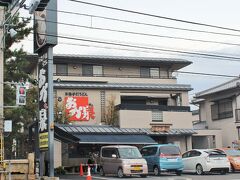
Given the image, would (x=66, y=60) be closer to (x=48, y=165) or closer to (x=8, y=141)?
(x=8, y=141)

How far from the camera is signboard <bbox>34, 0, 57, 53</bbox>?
23875 mm

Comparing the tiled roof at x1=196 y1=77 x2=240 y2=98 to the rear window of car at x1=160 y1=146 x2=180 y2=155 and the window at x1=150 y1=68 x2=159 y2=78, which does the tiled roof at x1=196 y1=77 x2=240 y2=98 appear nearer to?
the window at x1=150 y1=68 x2=159 y2=78

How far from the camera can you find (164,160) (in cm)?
2781

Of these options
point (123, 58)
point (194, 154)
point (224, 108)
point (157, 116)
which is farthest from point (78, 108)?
point (224, 108)

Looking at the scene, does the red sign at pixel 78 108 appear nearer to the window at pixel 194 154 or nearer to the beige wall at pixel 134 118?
the beige wall at pixel 134 118

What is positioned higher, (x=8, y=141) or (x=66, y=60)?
(x=66, y=60)

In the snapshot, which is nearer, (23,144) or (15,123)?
(15,123)

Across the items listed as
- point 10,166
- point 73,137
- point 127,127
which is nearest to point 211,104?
point 127,127

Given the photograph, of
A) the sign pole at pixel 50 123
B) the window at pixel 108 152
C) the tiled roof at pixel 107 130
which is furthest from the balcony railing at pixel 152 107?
the sign pole at pixel 50 123

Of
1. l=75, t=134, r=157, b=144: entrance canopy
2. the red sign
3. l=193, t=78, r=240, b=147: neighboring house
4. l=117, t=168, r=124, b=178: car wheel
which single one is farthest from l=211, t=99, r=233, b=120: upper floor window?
l=117, t=168, r=124, b=178: car wheel

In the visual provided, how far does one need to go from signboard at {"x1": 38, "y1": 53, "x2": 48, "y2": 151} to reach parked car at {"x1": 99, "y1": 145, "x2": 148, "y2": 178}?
4.52m

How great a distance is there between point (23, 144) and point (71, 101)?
7293 mm

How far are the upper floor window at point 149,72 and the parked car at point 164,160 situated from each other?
16381mm

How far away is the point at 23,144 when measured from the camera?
3162cm
